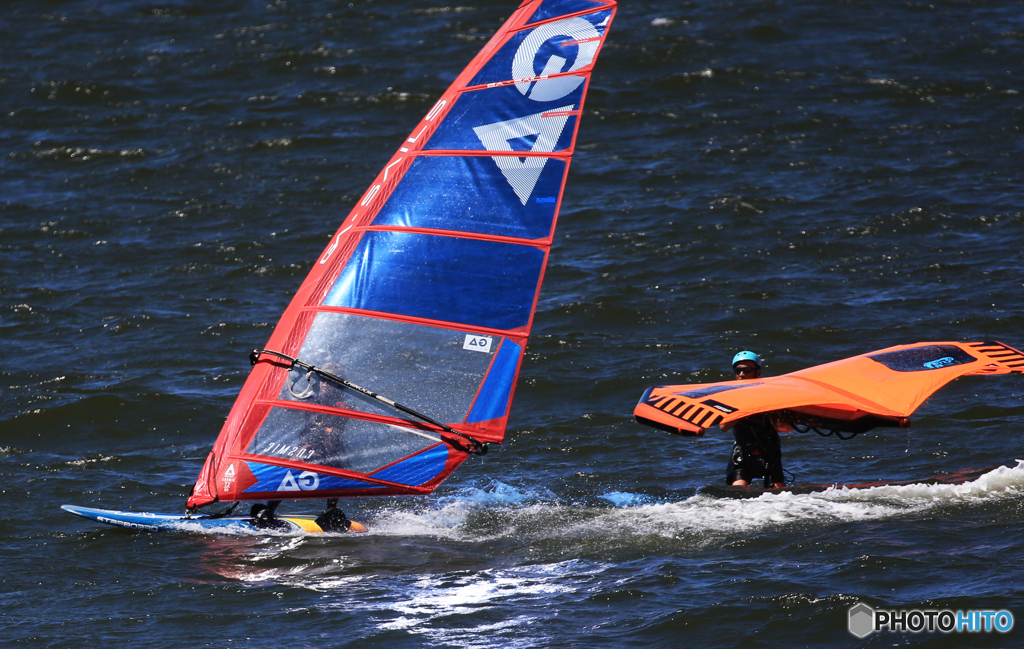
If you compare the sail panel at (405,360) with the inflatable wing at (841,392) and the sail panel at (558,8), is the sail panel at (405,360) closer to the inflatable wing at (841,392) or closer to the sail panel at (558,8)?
the inflatable wing at (841,392)

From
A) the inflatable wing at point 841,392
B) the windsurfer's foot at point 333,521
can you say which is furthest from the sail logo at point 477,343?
the windsurfer's foot at point 333,521

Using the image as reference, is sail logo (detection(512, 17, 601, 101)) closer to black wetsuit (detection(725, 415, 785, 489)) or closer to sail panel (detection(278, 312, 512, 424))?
sail panel (detection(278, 312, 512, 424))

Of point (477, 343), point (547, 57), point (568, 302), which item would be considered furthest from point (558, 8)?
point (568, 302)

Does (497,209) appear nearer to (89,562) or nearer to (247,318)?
(89,562)

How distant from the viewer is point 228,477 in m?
7.45

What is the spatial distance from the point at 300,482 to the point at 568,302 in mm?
5755

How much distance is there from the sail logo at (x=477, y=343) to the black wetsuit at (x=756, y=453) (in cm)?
191

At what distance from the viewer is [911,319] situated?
1144cm

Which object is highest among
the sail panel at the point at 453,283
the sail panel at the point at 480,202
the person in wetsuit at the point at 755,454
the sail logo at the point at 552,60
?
the sail logo at the point at 552,60

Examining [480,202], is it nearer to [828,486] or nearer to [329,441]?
[329,441]

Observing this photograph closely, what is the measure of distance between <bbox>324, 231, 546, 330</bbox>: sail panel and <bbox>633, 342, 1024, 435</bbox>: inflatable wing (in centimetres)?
119

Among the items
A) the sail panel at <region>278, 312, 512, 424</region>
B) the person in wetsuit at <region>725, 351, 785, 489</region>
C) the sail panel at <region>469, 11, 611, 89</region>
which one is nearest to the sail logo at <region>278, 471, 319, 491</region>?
the sail panel at <region>278, 312, 512, 424</region>

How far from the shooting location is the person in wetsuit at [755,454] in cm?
783

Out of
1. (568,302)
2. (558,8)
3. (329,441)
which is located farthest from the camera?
(568,302)
